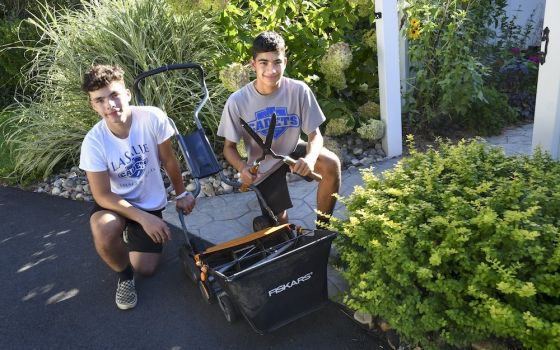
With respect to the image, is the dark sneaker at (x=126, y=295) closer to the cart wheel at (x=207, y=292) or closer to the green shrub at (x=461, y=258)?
the cart wheel at (x=207, y=292)

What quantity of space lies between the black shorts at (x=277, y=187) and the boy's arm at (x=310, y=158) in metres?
0.16

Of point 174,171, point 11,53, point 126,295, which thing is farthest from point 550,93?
point 11,53

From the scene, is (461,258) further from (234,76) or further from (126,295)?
(234,76)

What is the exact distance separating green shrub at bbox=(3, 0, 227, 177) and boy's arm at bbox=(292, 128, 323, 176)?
5.93 feet

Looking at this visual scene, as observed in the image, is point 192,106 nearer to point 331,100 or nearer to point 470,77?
point 331,100

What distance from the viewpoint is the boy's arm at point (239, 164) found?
2.56m

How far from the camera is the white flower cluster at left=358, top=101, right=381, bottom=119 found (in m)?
4.45

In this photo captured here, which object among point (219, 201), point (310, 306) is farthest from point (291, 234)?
point (219, 201)

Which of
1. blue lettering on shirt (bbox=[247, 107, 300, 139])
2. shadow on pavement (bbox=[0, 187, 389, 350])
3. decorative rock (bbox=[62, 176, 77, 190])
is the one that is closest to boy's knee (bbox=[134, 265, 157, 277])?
shadow on pavement (bbox=[0, 187, 389, 350])

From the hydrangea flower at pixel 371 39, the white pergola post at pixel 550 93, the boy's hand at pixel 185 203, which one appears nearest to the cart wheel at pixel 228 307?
the boy's hand at pixel 185 203

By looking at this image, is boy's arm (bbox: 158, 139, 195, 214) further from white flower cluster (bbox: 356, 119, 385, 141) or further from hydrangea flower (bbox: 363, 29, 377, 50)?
hydrangea flower (bbox: 363, 29, 377, 50)

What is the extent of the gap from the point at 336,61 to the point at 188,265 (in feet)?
7.58

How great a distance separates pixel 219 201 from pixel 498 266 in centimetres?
253

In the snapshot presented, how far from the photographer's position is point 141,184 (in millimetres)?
2871
